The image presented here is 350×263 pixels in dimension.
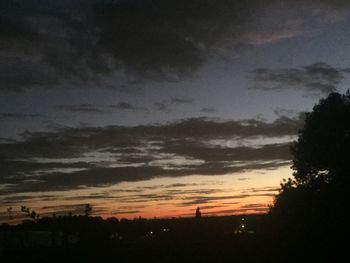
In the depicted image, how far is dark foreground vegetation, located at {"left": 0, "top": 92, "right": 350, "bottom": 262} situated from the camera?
1126 inches

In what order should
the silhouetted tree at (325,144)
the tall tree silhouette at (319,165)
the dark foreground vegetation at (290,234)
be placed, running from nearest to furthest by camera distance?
the dark foreground vegetation at (290,234) → the tall tree silhouette at (319,165) → the silhouetted tree at (325,144)

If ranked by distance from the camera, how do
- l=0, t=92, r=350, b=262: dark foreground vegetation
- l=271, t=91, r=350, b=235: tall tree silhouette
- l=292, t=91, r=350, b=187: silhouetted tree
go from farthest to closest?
l=292, t=91, r=350, b=187: silhouetted tree, l=271, t=91, r=350, b=235: tall tree silhouette, l=0, t=92, r=350, b=262: dark foreground vegetation

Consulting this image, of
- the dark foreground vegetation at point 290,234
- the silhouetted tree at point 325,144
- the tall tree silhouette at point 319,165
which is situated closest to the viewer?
the dark foreground vegetation at point 290,234

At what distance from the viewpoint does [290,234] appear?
99.4 ft

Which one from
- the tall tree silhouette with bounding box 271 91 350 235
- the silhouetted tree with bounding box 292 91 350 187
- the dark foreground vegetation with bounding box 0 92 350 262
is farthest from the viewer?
the silhouetted tree with bounding box 292 91 350 187

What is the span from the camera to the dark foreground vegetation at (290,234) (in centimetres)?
2859

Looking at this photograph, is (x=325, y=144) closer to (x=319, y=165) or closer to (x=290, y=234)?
(x=319, y=165)

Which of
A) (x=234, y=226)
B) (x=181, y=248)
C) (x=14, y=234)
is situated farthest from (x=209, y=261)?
(x=234, y=226)

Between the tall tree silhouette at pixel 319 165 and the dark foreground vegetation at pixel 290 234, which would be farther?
the tall tree silhouette at pixel 319 165

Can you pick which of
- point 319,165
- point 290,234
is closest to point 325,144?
point 319,165

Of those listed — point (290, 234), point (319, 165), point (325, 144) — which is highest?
point (325, 144)

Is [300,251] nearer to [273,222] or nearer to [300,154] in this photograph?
[273,222]

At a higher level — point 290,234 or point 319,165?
point 319,165

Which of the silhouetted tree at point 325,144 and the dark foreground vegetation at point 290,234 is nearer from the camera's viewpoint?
the dark foreground vegetation at point 290,234
